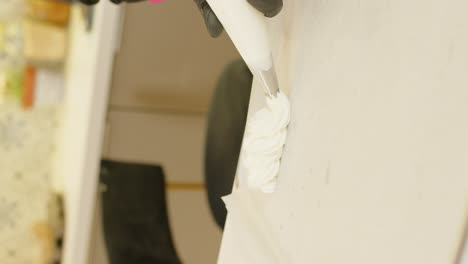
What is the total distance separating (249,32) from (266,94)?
0.07 meters

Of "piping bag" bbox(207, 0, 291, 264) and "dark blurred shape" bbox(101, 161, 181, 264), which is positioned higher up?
"piping bag" bbox(207, 0, 291, 264)

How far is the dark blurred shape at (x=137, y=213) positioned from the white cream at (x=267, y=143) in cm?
96

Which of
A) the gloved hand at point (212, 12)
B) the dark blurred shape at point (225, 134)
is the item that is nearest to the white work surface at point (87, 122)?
the dark blurred shape at point (225, 134)

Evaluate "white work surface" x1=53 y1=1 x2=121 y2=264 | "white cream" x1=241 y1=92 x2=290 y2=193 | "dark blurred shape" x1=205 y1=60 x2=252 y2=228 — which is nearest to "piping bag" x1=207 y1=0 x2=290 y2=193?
"white cream" x1=241 y1=92 x2=290 y2=193

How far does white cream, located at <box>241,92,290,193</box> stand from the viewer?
1.59 ft

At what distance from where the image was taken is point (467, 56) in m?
0.27

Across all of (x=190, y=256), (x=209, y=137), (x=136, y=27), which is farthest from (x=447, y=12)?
(x=190, y=256)

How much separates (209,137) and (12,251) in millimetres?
1402

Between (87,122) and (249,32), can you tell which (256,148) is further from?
(87,122)

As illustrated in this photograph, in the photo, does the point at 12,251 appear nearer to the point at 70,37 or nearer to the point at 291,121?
the point at 70,37

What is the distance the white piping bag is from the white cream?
0.03 meters

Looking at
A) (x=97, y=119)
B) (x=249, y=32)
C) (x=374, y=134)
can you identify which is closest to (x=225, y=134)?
(x=97, y=119)

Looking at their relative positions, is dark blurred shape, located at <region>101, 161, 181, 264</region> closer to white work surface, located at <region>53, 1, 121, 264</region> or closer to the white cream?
white work surface, located at <region>53, 1, 121, 264</region>

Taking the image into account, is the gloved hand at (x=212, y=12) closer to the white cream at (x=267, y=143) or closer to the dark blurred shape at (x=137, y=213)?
the white cream at (x=267, y=143)
